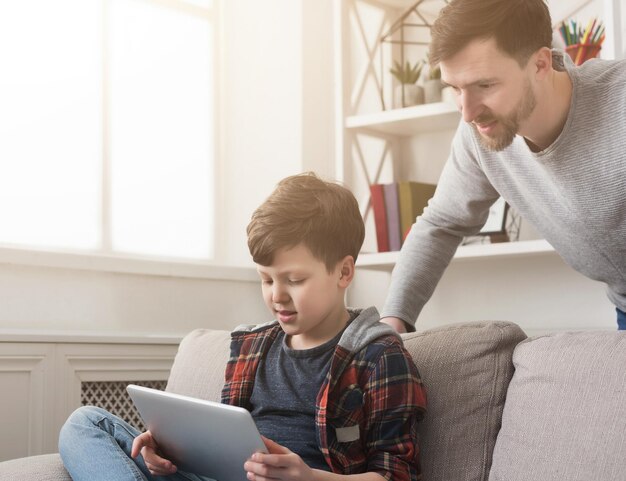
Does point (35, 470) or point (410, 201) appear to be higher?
point (410, 201)

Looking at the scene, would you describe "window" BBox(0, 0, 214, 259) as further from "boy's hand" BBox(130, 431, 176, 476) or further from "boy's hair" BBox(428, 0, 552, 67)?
"boy's hair" BBox(428, 0, 552, 67)

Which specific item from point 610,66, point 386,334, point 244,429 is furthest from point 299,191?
point 610,66

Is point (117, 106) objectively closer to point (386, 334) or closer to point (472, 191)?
point (472, 191)

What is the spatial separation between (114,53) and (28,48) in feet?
1.03

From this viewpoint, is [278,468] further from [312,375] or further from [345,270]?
[345,270]

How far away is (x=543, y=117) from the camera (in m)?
1.68

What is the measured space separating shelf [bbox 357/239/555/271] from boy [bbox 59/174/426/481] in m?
1.04

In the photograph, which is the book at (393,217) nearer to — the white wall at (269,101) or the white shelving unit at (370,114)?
the white shelving unit at (370,114)

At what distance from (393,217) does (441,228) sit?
86 cm

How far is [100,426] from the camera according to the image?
5.36 feet

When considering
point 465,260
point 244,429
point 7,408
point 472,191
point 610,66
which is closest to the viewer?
point 244,429

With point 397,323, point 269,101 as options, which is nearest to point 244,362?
point 397,323

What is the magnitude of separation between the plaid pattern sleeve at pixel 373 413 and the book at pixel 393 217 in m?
1.37

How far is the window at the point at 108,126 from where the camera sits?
2910 mm
